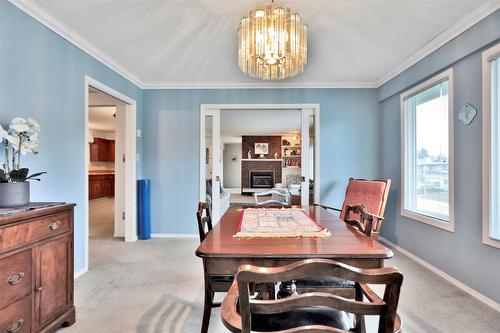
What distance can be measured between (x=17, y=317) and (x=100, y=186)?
8259 millimetres

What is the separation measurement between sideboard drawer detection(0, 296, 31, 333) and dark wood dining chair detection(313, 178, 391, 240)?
8.52ft

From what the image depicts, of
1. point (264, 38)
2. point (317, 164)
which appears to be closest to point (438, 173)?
point (317, 164)

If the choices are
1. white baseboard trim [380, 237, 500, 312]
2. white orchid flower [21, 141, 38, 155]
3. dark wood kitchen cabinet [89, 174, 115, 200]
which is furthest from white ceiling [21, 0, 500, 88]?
dark wood kitchen cabinet [89, 174, 115, 200]

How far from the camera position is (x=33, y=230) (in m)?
1.63

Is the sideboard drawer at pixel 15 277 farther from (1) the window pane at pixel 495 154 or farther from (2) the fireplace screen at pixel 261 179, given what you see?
(2) the fireplace screen at pixel 261 179

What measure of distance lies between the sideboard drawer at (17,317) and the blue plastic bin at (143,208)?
2560 millimetres

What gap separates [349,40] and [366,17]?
1.42 ft

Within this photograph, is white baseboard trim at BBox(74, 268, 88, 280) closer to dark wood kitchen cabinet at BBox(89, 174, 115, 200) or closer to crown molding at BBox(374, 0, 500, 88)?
crown molding at BBox(374, 0, 500, 88)

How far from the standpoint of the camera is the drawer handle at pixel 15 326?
4.79 feet

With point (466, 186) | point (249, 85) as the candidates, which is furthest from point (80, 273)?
point (466, 186)

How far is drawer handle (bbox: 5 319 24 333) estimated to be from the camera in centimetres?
146

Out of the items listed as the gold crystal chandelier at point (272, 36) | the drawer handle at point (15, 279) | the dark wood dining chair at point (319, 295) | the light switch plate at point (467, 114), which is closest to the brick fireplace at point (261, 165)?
the light switch plate at point (467, 114)

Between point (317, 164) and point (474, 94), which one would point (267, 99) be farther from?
point (474, 94)

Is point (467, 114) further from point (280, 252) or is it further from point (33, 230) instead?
point (33, 230)
